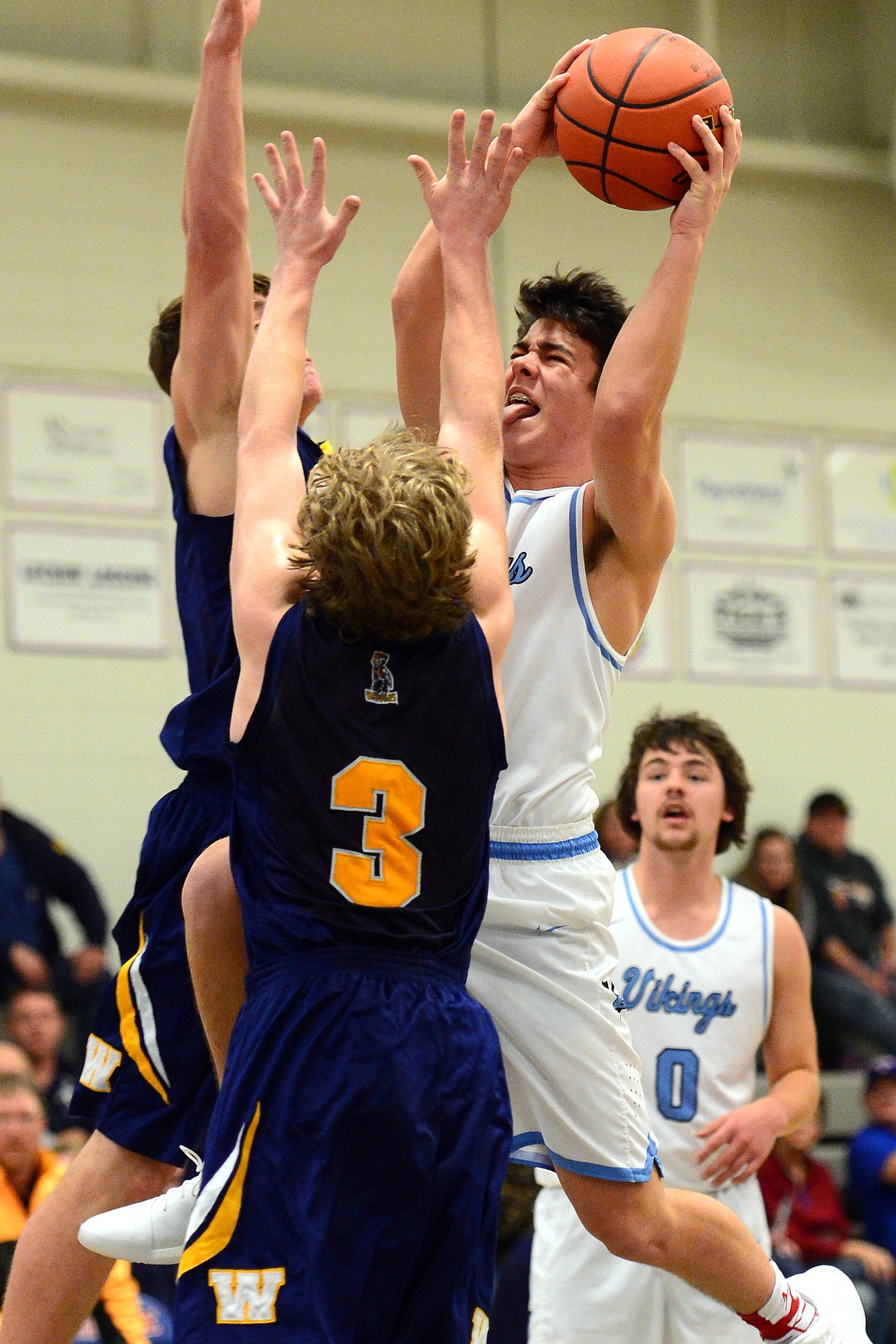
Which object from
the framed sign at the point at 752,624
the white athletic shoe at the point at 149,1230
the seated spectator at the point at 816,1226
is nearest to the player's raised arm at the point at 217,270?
the white athletic shoe at the point at 149,1230

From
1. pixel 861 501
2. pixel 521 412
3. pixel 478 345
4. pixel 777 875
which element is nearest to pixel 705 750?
pixel 521 412

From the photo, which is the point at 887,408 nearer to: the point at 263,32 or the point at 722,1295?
the point at 263,32

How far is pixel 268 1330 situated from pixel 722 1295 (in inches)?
54.5

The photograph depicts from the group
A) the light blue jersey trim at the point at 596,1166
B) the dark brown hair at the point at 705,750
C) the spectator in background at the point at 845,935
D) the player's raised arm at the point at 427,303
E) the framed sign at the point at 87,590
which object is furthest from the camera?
the framed sign at the point at 87,590

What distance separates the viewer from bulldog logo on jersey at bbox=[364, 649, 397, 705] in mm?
3002

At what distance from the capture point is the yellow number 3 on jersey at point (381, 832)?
297 centimetres

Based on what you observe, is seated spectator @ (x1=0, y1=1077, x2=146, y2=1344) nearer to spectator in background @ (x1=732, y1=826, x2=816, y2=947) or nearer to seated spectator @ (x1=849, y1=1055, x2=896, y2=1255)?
seated spectator @ (x1=849, y1=1055, x2=896, y2=1255)

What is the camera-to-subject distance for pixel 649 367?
11.9 ft

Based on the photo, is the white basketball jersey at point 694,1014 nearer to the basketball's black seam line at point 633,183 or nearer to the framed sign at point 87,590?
the basketball's black seam line at point 633,183

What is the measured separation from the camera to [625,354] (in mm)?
3643

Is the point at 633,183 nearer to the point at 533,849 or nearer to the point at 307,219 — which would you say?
the point at 307,219

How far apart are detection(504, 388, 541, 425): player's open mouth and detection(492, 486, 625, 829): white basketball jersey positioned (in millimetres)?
336

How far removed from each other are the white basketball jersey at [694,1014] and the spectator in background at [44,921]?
402cm

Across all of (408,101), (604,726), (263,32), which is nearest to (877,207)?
(408,101)
